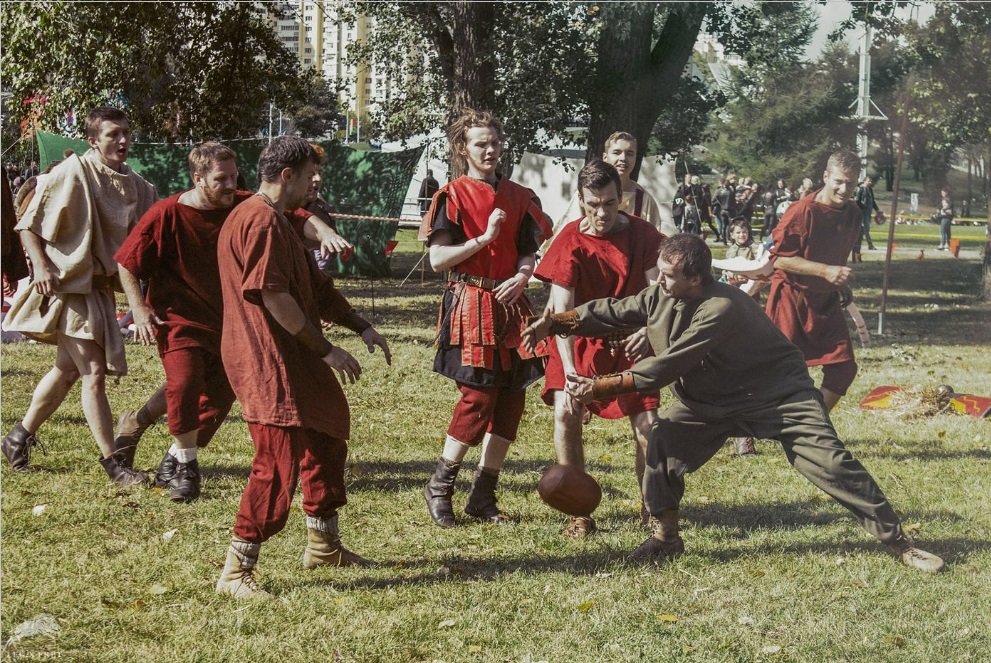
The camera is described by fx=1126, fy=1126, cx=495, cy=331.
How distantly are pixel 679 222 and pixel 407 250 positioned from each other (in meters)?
9.94

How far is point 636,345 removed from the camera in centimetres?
420

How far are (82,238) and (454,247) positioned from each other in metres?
1.88

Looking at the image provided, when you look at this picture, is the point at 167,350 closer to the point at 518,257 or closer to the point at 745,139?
the point at 518,257

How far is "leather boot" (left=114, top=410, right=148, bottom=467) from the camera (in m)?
5.36

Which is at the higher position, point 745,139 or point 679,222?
point 745,139

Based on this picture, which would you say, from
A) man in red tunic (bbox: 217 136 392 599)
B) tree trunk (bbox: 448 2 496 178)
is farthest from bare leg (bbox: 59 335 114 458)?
tree trunk (bbox: 448 2 496 178)

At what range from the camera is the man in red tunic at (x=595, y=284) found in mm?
4367

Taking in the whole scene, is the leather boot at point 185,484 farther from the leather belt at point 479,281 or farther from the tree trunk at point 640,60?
the tree trunk at point 640,60

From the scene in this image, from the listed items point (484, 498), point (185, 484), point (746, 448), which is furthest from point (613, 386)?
point (746, 448)

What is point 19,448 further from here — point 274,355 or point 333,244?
point 274,355

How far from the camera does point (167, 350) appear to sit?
16.4 feet

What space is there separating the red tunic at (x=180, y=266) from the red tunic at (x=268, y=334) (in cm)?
117

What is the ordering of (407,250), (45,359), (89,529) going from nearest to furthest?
(89,529), (45,359), (407,250)

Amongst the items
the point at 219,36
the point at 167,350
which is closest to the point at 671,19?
the point at 167,350
